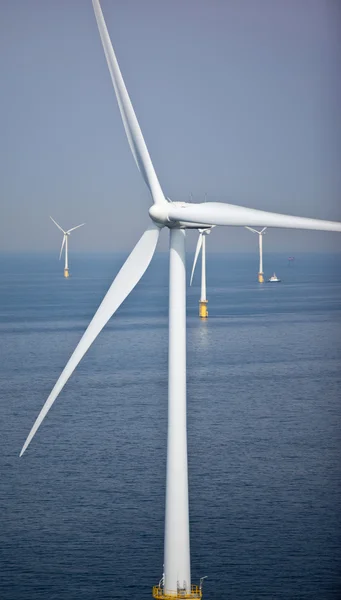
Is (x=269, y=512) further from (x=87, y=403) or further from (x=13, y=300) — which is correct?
(x=13, y=300)

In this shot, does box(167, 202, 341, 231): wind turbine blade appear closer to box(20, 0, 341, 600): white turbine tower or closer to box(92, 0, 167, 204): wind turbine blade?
box(20, 0, 341, 600): white turbine tower

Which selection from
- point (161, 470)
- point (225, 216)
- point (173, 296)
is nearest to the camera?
point (225, 216)

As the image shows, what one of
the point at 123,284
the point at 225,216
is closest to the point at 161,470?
the point at 123,284

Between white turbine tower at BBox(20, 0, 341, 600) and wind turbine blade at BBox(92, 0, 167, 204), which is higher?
wind turbine blade at BBox(92, 0, 167, 204)

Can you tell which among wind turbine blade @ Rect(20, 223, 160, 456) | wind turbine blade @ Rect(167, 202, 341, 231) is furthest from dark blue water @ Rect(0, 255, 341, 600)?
wind turbine blade @ Rect(167, 202, 341, 231)

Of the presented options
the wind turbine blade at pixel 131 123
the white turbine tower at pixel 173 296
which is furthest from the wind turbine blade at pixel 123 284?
the wind turbine blade at pixel 131 123

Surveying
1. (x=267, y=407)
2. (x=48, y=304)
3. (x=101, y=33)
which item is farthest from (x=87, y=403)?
(x=48, y=304)

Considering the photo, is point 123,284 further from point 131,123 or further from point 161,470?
point 161,470
